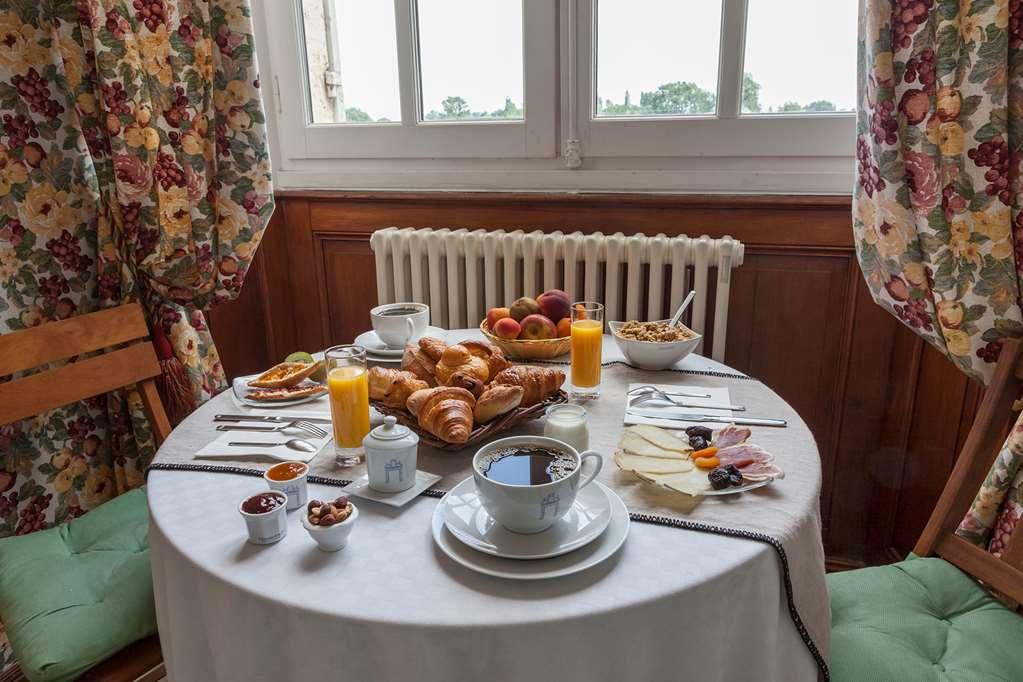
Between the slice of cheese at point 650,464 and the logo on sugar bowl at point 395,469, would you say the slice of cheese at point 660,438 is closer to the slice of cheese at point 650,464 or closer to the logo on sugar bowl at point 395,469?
the slice of cheese at point 650,464

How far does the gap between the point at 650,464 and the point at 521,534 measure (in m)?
0.25

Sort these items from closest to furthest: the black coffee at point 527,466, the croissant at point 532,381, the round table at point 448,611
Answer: the round table at point 448,611 → the black coffee at point 527,466 → the croissant at point 532,381

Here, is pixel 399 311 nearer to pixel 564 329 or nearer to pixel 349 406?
pixel 564 329

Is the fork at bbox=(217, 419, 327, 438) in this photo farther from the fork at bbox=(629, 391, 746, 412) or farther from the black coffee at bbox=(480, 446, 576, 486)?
the fork at bbox=(629, 391, 746, 412)

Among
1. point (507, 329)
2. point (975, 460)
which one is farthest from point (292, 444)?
point (975, 460)

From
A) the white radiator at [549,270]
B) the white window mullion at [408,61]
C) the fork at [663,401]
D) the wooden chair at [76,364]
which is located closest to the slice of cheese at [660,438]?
the fork at [663,401]

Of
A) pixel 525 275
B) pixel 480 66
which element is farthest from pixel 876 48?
pixel 480 66

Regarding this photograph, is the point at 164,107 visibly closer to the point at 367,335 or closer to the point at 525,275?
the point at 367,335

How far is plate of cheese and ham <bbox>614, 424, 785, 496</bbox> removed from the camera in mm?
938

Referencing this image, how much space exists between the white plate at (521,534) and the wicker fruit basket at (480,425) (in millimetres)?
125

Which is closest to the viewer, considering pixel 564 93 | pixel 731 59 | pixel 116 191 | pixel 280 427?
pixel 280 427

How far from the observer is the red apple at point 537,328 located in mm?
1454

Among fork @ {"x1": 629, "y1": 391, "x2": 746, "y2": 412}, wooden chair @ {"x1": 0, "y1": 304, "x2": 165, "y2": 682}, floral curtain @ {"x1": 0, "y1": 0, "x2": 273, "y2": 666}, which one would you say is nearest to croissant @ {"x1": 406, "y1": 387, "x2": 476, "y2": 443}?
fork @ {"x1": 629, "y1": 391, "x2": 746, "y2": 412}

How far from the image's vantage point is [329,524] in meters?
0.82
